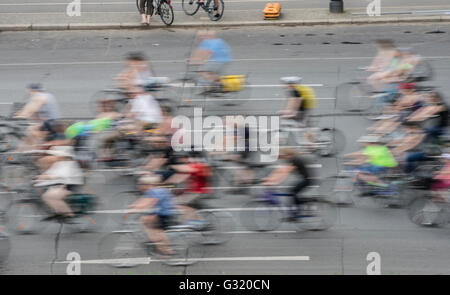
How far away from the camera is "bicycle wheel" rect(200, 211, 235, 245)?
1280 cm

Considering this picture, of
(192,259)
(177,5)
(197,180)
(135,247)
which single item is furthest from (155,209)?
(177,5)

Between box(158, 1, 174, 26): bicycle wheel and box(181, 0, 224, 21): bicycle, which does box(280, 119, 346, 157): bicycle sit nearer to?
box(158, 1, 174, 26): bicycle wheel

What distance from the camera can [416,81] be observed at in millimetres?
16578

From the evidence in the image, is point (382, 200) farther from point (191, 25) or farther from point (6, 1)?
point (6, 1)

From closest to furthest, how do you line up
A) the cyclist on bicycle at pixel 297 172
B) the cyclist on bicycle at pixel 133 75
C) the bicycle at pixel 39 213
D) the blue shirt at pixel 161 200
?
the blue shirt at pixel 161 200, the cyclist on bicycle at pixel 297 172, the bicycle at pixel 39 213, the cyclist on bicycle at pixel 133 75

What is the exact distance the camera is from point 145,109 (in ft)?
52.1

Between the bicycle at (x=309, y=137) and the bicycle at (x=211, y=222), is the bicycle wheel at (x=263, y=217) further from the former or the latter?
the bicycle at (x=309, y=137)

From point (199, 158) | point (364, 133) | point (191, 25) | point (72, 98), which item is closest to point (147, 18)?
point (191, 25)

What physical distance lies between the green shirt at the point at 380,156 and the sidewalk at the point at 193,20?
12.1 metres

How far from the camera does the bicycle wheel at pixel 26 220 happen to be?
13.5 metres

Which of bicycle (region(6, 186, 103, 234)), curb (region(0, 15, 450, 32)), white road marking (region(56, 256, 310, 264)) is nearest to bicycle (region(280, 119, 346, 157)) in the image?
white road marking (region(56, 256, 310, 264))

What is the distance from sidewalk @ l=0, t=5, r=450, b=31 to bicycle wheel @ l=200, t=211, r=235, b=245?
12964mm

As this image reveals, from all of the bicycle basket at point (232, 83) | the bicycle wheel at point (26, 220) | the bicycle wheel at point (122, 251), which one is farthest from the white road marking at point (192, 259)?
the bicycle basket at point (232, 83)

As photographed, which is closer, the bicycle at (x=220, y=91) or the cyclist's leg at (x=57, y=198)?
the cyclist's leg at (x=57, y=198)
